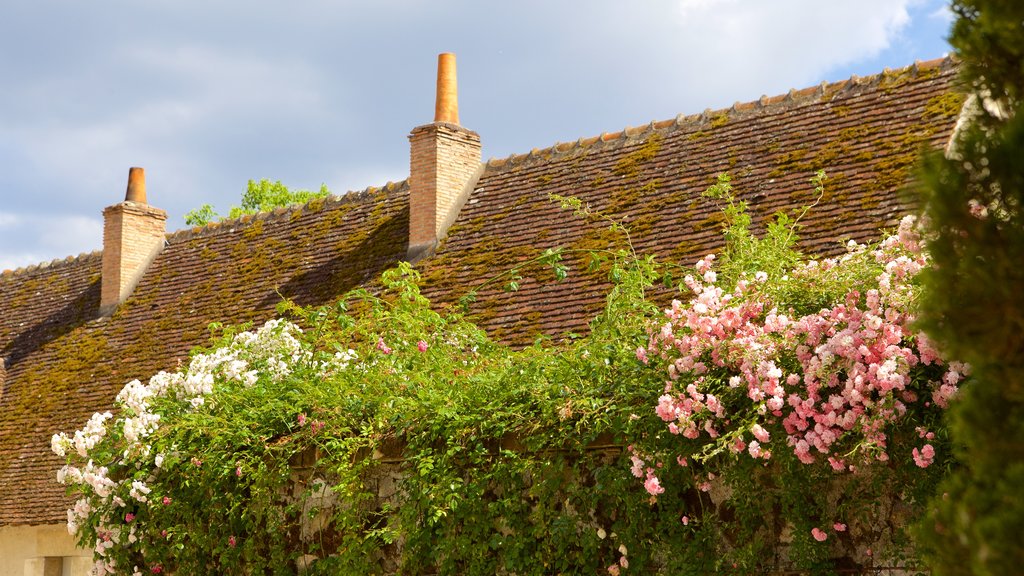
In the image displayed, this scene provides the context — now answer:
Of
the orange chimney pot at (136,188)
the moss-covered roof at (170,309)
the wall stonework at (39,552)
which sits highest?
the orange chimney pot at (136,188)

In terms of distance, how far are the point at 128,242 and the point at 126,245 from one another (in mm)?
83

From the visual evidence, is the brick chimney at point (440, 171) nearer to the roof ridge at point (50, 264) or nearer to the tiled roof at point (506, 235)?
the tiled roof at point (506, 235)

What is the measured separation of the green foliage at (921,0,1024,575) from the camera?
253cm

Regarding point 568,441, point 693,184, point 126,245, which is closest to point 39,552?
point 126,245

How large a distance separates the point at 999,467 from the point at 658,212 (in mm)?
11923

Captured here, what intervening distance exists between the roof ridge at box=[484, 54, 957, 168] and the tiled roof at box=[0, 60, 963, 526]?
0.08 feet

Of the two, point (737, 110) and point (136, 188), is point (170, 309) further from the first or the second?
point (737, 110)

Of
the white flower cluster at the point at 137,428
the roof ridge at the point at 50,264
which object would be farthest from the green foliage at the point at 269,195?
the white flower cluster at the point at 137,428

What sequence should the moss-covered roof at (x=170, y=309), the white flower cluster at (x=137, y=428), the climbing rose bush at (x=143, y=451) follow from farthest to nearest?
1. the moss-covered roof at (x=170, y=309)
2. the white flower cluster at (x=137, y=428)
3. the climbing rose bush at (x=143, y=451)

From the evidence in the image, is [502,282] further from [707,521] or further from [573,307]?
[707,521]

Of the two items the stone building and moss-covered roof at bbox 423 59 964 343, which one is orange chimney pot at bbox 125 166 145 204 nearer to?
the stone building

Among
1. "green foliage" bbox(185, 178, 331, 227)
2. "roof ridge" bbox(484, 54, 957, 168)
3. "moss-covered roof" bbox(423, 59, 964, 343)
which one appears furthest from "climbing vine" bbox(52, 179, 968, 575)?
"green foliage" bbox(185, 178, 331, 227)

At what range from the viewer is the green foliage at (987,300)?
2.53 meters

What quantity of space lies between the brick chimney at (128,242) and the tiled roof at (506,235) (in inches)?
11.0
